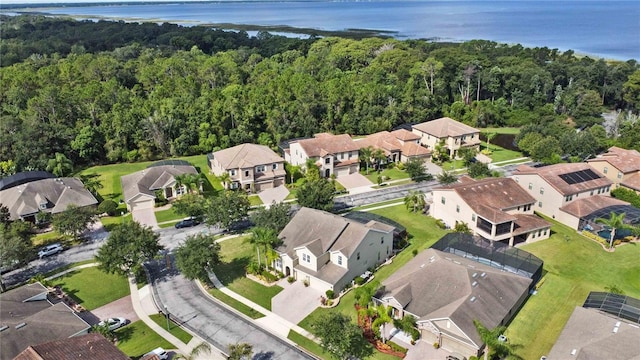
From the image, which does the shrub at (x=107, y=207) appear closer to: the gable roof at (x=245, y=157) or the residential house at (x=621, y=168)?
the gable roof at (x=245, y=157)

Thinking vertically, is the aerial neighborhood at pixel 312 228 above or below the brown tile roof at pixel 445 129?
below

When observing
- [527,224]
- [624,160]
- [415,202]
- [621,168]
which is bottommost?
[415,202]

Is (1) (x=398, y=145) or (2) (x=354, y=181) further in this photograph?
(1) (x=398, y=145)

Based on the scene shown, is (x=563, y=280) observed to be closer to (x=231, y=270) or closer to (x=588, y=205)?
(x=588, y=205)

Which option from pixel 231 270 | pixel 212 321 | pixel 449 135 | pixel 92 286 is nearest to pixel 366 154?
pixel 449 135

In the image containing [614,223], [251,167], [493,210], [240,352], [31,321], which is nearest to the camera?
[240,352]

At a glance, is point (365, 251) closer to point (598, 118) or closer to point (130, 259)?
point (130, 259)

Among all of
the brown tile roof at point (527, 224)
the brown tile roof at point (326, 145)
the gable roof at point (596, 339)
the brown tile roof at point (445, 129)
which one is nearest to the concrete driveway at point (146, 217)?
the brown tile roof at point (326, 145)
